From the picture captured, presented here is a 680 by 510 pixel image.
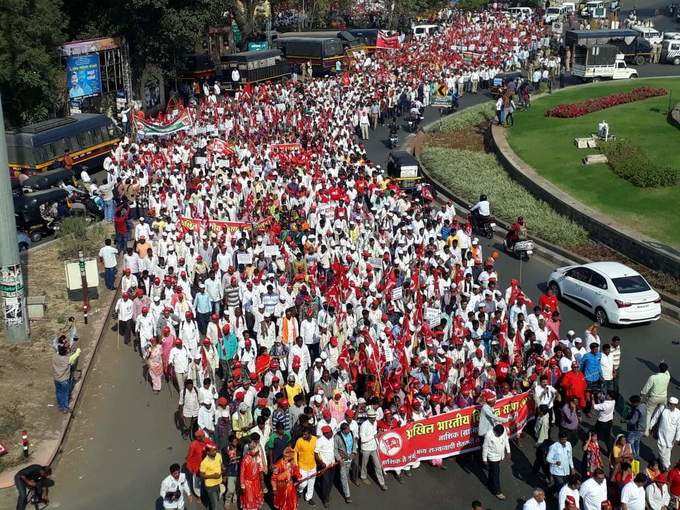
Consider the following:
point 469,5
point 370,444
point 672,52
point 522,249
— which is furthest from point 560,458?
point 469,5

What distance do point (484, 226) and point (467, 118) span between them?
1633 centimetres

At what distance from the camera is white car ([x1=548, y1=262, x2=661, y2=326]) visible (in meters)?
18.1

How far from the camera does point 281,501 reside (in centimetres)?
1173

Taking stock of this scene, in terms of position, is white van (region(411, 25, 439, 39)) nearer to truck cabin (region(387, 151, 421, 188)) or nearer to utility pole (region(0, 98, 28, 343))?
truck cabin (region(387, 151, 421, 188))

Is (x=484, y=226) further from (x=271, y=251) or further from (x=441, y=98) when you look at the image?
(x=441, y=98)

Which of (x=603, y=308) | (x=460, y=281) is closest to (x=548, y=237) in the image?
(x=603, y=308)

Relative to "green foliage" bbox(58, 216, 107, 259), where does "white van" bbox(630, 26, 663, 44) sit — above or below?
above

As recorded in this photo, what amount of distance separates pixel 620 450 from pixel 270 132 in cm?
2343

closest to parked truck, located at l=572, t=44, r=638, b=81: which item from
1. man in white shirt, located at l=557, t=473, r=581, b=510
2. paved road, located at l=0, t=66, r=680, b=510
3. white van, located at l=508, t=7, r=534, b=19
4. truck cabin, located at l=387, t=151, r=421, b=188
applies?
truck cabin, located at l=387, t=151, r=421, b=188

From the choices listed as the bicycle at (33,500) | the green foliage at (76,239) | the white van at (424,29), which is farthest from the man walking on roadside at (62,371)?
the white van at (424,29)

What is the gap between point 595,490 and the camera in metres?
10.8

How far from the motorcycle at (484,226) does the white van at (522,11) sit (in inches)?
2103

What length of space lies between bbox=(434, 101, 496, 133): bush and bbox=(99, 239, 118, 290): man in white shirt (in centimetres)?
2134

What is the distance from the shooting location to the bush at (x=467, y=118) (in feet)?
128
